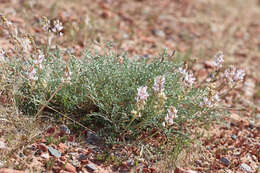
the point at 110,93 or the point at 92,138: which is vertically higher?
the point at 110,93

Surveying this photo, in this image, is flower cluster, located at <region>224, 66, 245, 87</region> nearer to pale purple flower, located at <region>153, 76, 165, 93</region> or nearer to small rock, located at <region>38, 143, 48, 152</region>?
pale purple flower, located at <region>153, 76, 165, 93</region>

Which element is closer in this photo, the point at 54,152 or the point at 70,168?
the point at 70,168

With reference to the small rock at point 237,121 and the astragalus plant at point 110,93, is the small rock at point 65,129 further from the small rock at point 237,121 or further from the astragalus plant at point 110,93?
the small rock at point 237,121

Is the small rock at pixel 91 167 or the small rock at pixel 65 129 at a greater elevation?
the small rock at pixel 65 129

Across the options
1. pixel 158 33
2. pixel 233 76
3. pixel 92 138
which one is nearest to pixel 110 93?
pixel 92 138

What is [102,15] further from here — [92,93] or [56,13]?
[92,93]

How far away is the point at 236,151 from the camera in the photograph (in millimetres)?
3705

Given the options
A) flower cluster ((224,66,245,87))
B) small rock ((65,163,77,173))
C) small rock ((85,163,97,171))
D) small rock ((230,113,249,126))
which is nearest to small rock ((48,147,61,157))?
small rock ((65,163,77,173))

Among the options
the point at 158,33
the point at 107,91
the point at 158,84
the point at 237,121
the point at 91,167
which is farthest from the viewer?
the point at 158,33

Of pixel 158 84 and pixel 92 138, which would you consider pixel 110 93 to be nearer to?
pixel 92 138

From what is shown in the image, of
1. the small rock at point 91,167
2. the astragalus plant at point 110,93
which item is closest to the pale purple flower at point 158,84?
the astragalus plant at point 110,93

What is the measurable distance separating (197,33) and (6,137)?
4.80 m

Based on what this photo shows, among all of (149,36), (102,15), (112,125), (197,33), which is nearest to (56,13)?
(102,15)

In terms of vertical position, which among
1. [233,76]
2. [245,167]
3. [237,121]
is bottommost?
[245,167]
